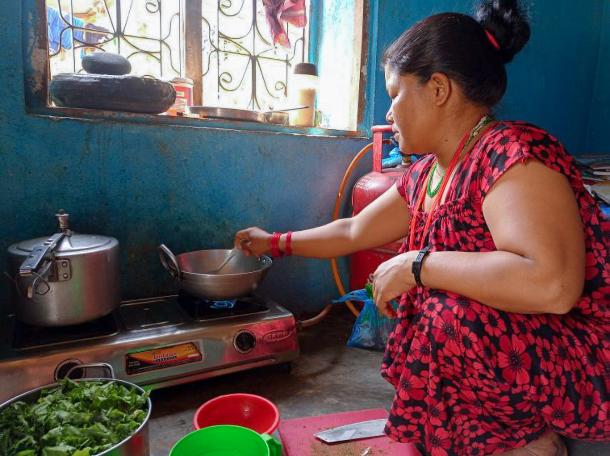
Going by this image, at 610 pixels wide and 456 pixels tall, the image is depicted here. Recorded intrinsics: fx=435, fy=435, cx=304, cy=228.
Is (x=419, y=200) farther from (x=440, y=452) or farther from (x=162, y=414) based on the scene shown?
(x=162, y=414)

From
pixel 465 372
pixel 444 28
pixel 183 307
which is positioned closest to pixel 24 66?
pixel 183 307

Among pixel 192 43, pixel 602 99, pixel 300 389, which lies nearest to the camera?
pixel 300 389

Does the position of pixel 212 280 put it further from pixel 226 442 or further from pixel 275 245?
pixel 226 442

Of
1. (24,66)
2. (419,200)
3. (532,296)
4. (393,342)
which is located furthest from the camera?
(24,66)

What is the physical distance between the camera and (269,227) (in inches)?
70.6

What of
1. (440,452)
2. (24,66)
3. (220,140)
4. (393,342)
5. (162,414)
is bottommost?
(162,414)

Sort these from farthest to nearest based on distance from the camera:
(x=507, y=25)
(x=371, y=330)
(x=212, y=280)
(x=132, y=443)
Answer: (x=371, y=330), (x=212, y=280), (x=507, y=25), (x=132, y=443)

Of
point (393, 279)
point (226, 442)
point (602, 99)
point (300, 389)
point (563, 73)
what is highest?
point (563, 73)

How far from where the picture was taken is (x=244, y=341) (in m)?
1.30

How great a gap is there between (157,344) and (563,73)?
2896 millimetres

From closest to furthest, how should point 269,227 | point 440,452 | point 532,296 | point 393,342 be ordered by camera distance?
point 532,296 → point 440,452 → point 393,342 → point 269,227

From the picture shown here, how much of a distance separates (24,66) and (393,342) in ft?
4.39

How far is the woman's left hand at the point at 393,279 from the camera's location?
958mm

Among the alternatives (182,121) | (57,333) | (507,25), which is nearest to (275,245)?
(182,121)
